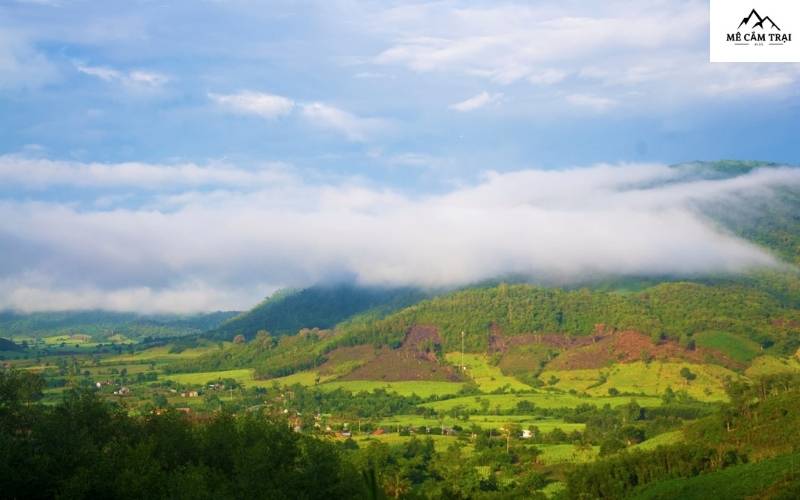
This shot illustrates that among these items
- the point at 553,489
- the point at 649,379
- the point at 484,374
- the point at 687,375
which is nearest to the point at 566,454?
the point at 553,489

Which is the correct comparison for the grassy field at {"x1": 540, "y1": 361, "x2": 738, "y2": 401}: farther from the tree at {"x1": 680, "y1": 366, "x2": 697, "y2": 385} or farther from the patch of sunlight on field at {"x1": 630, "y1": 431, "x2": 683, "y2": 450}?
the patch of sunlight on field at {"x1": 630, "y1": 431, "x2": 683, "y2": 450}

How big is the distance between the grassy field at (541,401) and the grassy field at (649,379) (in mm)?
6283

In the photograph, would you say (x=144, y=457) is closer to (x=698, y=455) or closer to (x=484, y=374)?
(x=698, y=455)

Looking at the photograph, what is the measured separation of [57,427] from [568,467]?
217 feet

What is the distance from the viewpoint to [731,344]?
162625 millimetres

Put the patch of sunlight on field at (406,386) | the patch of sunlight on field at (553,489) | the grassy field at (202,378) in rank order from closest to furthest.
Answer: the patch of sunlight on field at (553,489)
the patch of sunlight on field at (406,386)
the grassy field at (202,378)

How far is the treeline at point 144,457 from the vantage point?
36.0m

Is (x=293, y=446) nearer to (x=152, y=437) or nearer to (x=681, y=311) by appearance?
(x=152, y=437)

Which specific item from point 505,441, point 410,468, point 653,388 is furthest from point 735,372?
point 410,468

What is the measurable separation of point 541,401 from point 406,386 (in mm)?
39582

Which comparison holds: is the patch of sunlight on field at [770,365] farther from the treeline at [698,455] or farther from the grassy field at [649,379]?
the treeline at [698,455]

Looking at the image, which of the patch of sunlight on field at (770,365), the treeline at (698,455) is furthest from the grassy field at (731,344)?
the treeline at (698,455)

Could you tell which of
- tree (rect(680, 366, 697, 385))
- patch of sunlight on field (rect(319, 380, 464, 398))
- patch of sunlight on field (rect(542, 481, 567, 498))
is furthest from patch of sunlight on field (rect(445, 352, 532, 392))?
patch of sunlight on field (rect(542, 481, 567, 498))

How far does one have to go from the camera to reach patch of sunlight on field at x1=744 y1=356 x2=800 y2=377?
14475 cm
